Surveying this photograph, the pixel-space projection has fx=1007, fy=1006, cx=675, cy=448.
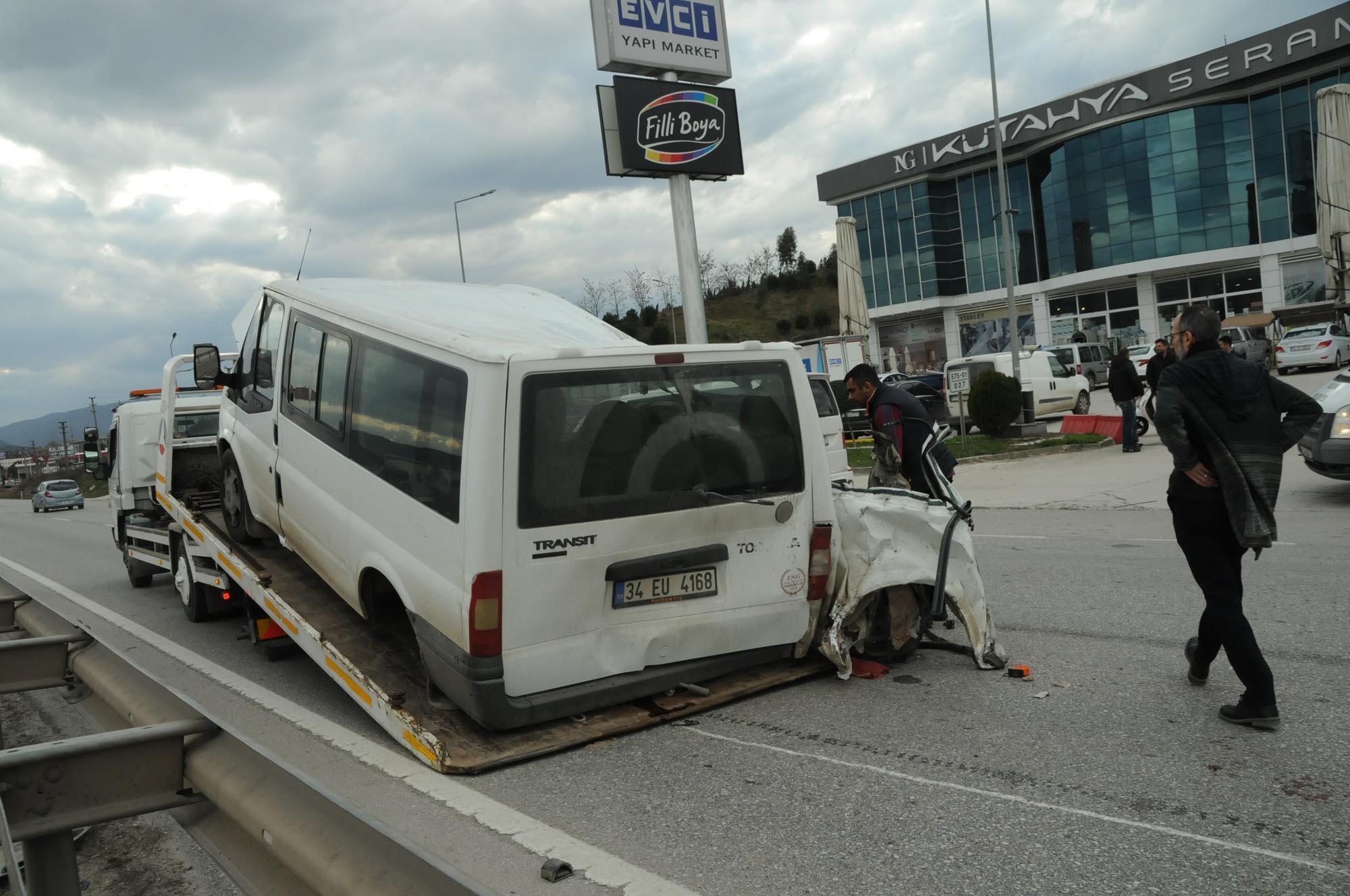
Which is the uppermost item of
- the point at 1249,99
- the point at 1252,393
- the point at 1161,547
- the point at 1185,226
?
the point at 1249,99

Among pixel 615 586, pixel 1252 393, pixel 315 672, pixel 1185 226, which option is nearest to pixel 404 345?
pixel 615 586

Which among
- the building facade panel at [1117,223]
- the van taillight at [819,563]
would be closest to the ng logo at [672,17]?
the van taillight at [819,563]

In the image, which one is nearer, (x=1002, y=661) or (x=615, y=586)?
(x=615, y=586)

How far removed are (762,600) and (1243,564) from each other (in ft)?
16.1

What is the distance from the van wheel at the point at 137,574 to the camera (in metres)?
11.6

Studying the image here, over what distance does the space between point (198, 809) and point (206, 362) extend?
5171 millimetres

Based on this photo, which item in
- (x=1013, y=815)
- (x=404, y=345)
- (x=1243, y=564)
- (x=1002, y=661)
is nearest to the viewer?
(x=1013, y=815)

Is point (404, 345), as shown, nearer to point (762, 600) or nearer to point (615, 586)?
point (615, 586)

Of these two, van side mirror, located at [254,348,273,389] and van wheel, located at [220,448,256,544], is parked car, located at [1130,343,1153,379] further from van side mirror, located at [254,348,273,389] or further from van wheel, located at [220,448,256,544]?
van side mirror, located at [254,348,273,389]

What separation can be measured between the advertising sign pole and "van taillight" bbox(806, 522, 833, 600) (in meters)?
14.2

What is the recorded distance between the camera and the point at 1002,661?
566 cm

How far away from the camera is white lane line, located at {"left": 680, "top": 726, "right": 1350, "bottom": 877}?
3.23m

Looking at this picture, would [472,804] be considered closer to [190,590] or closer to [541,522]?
[541,522]

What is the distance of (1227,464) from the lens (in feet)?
14.6
